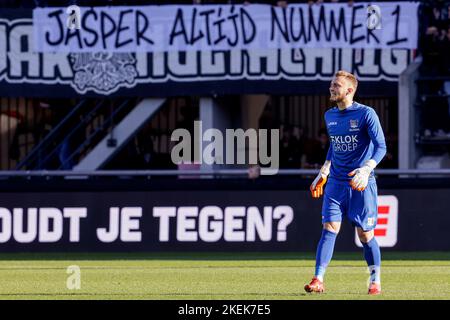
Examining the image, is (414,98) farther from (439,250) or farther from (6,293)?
(6,293)

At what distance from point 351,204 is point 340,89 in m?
1.14

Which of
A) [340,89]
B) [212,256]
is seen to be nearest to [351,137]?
[340,89]

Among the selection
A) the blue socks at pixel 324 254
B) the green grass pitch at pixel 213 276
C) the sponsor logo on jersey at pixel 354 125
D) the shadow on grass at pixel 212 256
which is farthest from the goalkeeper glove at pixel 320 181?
the shadow on grass at pixel 212 256

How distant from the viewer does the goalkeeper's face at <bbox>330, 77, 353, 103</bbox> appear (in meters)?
12.4

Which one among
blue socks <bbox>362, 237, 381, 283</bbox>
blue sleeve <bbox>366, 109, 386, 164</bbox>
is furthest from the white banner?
blue socks <bbox>362, 237, 381, 283</bbox>

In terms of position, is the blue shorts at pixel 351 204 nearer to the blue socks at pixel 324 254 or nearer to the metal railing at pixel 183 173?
the blue socks at pixel 324 254

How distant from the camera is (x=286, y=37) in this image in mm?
23406

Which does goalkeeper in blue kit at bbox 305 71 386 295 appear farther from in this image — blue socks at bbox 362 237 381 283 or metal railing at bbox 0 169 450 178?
metal railing at bbox 0 169 450 178

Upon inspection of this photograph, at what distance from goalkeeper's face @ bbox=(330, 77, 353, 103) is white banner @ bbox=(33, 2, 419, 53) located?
10.4m

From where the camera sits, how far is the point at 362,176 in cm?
1214

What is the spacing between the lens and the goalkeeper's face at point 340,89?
40.7ft

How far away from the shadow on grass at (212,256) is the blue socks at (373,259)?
19.9ft

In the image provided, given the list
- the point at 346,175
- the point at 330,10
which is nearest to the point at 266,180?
the point at 330,10

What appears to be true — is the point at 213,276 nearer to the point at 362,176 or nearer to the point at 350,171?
the point at 350,171
